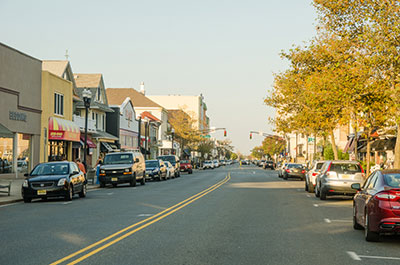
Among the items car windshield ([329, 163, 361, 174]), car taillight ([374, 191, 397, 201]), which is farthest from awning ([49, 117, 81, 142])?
car taillight ([374, 191, 397, 201])

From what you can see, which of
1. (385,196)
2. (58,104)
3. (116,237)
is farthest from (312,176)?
(58,104)

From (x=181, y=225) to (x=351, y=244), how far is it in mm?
4220

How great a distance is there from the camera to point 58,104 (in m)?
44.0

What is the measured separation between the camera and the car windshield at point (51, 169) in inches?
884

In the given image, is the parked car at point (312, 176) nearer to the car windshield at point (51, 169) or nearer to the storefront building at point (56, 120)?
the car windshield at point (51, 169)

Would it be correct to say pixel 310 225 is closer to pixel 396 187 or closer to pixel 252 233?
pixel 252 233

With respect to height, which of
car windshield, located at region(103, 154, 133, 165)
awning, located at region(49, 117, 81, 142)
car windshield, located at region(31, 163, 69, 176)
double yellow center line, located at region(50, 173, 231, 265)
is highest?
awning, located at region(49, 117, 81, 142)

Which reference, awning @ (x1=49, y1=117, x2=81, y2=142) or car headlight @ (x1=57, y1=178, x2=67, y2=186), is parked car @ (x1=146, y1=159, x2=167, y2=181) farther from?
car headlight @ (x1=57, y1=178, x2=67, y2=186)

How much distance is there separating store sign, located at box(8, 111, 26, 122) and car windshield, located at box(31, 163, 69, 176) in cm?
1346

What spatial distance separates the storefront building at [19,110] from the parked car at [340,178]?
19.6m

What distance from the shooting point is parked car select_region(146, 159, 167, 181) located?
4172 cm

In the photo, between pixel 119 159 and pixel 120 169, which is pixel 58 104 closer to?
pixel 119 159

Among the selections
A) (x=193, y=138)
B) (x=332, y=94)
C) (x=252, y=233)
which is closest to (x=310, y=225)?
(x=252, y=233)

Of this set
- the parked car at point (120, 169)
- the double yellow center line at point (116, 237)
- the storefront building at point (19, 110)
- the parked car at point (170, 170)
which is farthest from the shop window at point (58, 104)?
the double yellow center line at point (116, 237)
